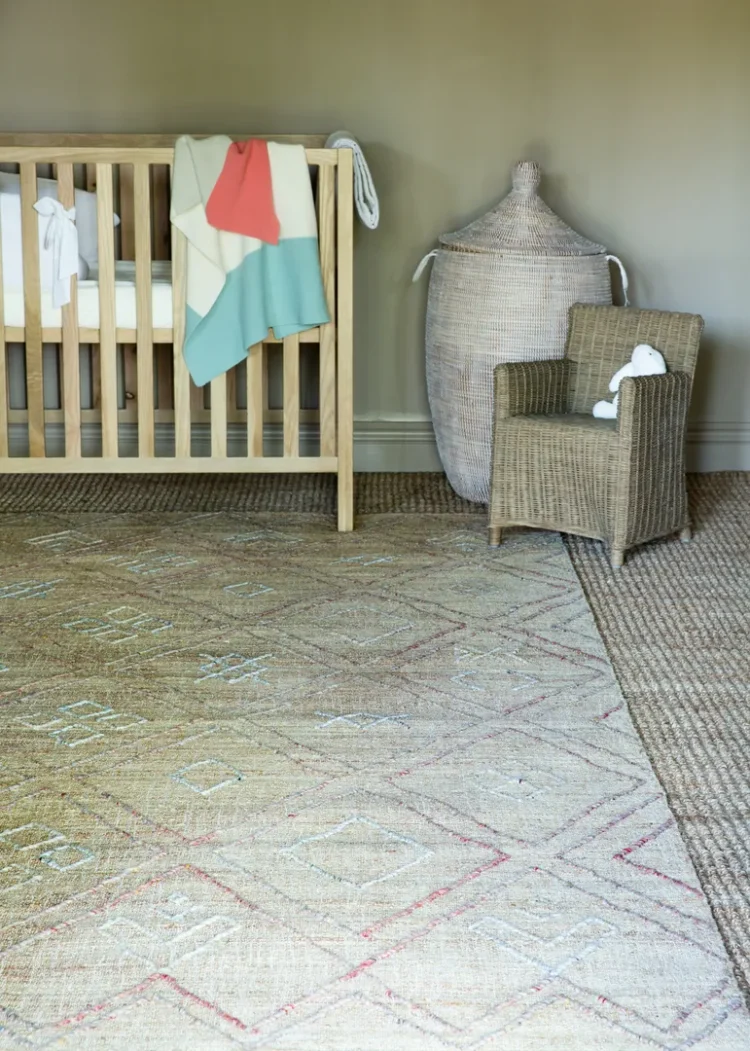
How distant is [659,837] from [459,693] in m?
0.58

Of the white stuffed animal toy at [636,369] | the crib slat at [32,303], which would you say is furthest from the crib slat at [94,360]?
the white stuffed animal toy at [636,369]

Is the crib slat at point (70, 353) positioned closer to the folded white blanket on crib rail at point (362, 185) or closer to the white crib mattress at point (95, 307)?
the white crib mattress at point (95, 307)

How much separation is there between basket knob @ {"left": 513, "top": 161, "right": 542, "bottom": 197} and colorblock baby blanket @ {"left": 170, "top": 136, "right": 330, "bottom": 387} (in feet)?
2.29

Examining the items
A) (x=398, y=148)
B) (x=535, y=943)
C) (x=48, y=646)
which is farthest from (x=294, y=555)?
(x=535, y=943)

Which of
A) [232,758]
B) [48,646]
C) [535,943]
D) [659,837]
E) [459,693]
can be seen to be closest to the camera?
[535,943]

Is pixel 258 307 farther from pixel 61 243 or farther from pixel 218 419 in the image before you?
pixel 61 243

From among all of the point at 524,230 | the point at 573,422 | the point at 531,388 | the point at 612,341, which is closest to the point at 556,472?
the point at 573,422

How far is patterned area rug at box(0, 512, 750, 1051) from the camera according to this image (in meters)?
1.48

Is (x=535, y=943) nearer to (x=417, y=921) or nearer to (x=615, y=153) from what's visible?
(x=417, y=921)

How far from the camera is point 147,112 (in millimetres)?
3842

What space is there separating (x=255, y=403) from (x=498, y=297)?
73 cm

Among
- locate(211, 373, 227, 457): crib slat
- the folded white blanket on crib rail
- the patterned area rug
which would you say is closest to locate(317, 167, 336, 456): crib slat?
the folded white blanket on crib rail

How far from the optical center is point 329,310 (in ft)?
10.6

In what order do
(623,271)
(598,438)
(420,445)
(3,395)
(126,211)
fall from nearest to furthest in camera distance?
(598,438), (3,395), (623,271), (126,211), (420,445)
